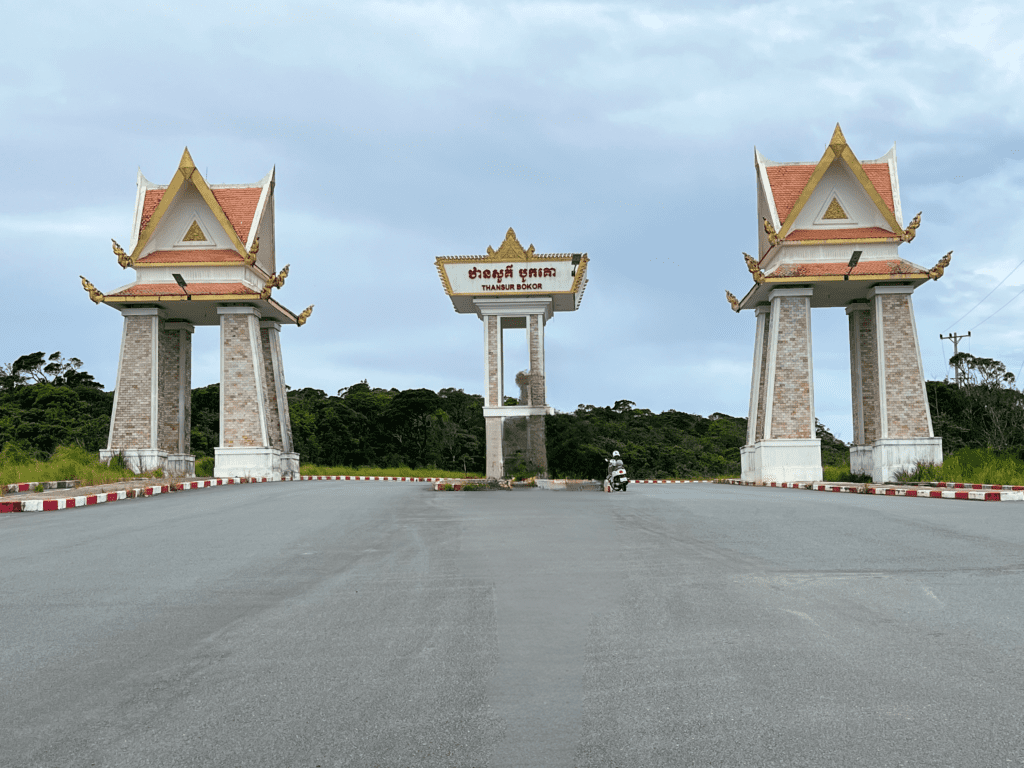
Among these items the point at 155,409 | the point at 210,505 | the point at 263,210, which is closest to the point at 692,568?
the point at 210,505

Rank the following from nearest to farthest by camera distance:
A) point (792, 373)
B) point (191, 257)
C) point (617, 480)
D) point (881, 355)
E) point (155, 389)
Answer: point (617, 480) < point (881, 355) < point (792, 373) < point (155, 389) < point (191, 257)

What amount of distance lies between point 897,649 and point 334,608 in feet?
11.6

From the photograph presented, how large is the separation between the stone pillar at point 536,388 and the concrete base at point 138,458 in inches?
490

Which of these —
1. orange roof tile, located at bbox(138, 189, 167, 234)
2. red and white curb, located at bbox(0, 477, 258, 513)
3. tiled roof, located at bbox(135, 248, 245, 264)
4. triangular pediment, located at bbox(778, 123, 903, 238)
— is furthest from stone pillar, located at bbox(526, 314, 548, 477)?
orange roof tile, located at bbox(138, 189, 167, 234)

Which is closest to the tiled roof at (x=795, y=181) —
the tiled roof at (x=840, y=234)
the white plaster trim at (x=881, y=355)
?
the tiled roof at (x=840, y=234)

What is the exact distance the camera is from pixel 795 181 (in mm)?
33062

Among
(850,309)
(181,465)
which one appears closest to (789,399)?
(850,309)

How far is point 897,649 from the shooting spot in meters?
5.10

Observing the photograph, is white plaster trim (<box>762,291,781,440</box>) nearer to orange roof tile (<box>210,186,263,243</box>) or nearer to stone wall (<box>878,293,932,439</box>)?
stone wall (<box>878,293,932,439</box>)

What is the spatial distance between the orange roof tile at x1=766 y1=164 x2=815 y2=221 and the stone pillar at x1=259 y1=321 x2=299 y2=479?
18.7m

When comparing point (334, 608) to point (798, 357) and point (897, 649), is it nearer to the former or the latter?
point (897, 649)

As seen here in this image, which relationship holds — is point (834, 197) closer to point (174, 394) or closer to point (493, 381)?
point (493, 381)

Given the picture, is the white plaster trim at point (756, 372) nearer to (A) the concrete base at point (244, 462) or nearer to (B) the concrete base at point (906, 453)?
(B) the concrete base at point (906, 453)

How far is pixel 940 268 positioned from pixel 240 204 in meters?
24.2
